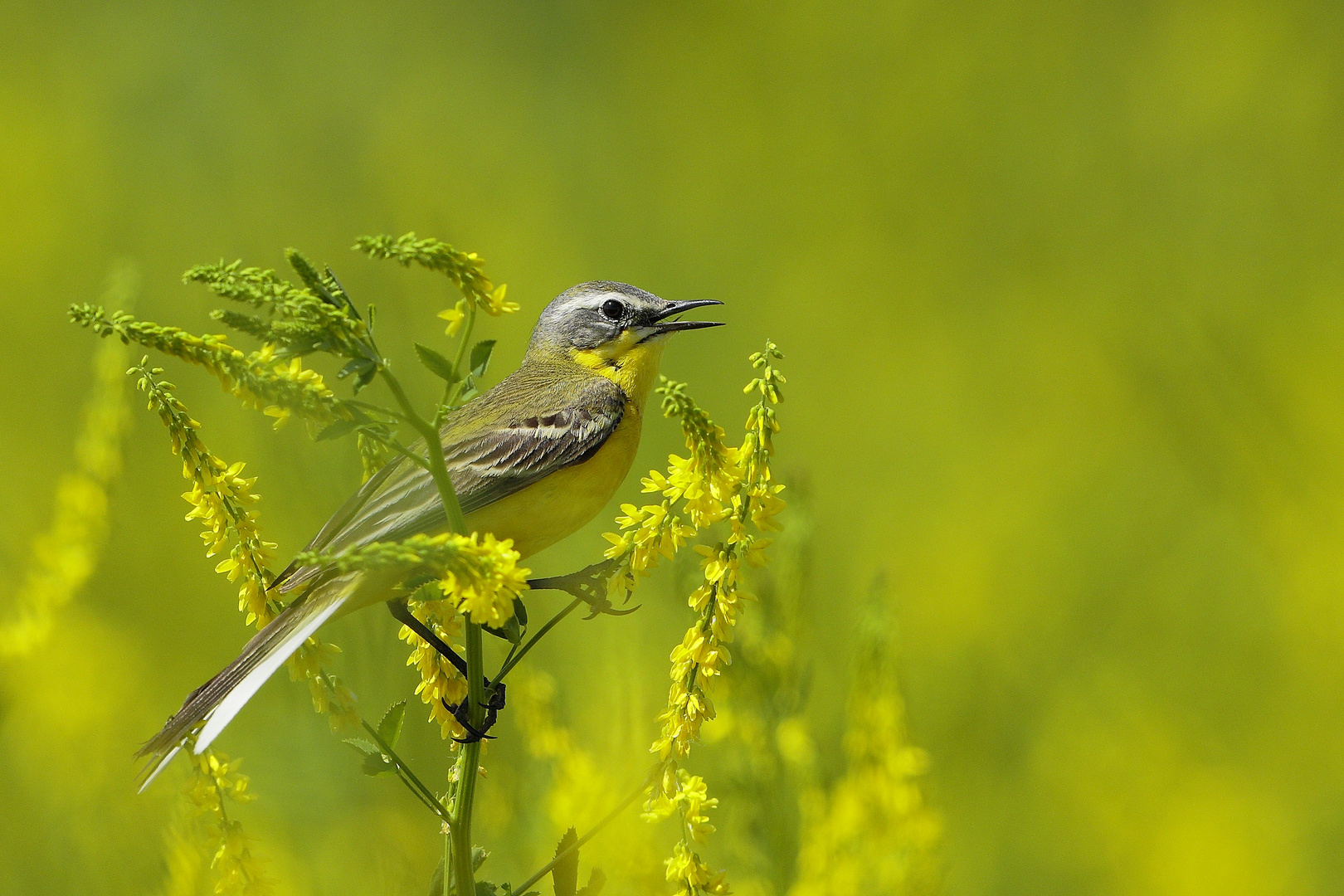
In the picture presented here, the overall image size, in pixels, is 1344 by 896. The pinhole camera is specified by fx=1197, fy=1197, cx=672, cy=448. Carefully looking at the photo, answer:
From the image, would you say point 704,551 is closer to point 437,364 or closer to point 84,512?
point 437,364

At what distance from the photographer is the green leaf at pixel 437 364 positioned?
6.04ft

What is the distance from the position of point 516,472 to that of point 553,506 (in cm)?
14

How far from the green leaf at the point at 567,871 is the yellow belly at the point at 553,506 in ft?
3.78

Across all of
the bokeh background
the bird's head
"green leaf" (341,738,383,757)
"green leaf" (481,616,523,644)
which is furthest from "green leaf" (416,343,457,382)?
the bird's head

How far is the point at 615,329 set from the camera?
13.1 feet

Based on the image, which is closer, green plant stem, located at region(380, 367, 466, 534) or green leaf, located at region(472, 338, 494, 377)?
green plant stem, located at region(380, 367, 466, 534)

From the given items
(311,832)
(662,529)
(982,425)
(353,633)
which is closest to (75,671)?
(311,832)

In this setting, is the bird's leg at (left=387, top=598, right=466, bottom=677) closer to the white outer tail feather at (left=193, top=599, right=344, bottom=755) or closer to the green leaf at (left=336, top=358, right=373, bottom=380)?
the white outer tail feather at (left=193, top=599, right=344, bottom=755)

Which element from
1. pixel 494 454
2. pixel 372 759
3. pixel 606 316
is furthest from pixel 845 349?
pixel 372 759

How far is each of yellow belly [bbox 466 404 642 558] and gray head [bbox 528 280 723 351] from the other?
64cm

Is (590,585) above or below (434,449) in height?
below

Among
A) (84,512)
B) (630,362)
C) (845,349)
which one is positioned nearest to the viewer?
(84,512)

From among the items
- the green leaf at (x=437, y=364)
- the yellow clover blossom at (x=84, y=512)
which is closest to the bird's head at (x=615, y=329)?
the yellow clover blossom at (x=84, y=512)

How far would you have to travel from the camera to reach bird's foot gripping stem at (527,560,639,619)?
8.87 feet
